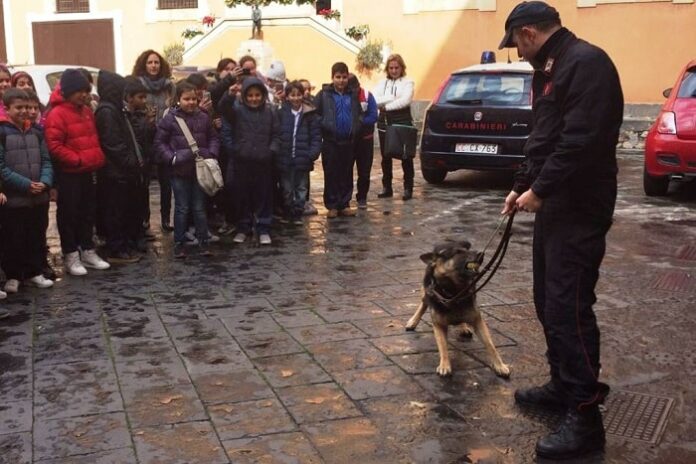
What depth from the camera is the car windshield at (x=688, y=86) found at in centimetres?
1091

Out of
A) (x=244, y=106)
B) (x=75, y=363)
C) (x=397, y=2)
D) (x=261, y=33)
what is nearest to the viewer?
(x=75, y=363)

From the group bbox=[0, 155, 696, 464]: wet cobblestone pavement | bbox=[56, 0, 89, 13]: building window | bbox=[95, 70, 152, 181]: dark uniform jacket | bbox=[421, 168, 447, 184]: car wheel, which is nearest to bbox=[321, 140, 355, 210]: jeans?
bbox=[0, 155, 696, 464]: wet cobblestone pavement

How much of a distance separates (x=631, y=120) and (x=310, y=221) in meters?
9.81

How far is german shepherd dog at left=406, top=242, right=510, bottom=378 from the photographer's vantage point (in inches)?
191

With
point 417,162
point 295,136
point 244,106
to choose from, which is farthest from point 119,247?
point 417,162

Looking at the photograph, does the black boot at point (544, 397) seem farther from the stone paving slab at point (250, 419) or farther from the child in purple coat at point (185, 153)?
the child in purple coat at point (185, 153)

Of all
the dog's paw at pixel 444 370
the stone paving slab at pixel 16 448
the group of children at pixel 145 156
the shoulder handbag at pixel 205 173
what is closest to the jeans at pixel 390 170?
the group of children at pixel 145 156

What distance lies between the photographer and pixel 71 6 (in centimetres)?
2580

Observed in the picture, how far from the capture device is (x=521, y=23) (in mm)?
3908

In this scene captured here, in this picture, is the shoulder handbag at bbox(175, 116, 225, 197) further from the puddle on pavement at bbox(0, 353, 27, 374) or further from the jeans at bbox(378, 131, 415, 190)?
the jeans at bbox(378, 131, 415, 190)

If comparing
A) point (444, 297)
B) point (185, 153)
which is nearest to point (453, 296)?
point (444, 297)

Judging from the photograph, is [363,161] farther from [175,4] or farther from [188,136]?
[175,4]

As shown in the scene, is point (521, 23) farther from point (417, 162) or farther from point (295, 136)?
point (417, 162)

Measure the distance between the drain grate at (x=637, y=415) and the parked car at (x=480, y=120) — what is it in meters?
6.90
